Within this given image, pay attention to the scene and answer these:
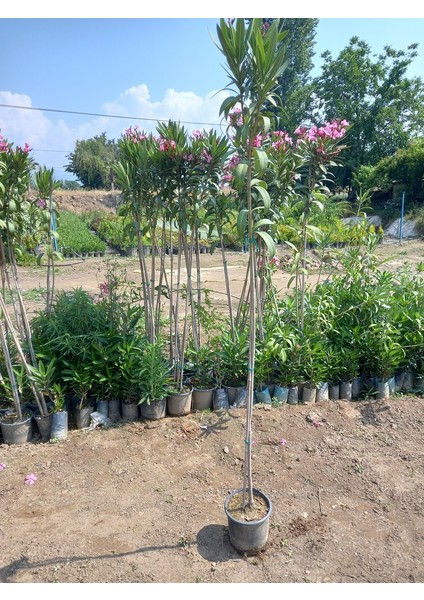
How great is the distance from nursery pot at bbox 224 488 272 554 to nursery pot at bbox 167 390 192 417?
1.12 meters

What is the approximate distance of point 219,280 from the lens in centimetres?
891

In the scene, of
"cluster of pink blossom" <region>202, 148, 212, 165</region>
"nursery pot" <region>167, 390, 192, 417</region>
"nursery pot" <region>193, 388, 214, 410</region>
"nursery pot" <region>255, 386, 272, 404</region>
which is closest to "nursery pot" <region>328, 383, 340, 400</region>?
"nursery pot" <region>255, 386, 272, 404</region>

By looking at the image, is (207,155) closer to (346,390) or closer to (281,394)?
(281,394)

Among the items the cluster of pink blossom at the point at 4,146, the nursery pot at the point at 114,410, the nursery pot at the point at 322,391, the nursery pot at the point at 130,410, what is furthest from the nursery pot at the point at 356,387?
the cluster of pink blossom at the point at 4,146

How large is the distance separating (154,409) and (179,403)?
7.9 inches

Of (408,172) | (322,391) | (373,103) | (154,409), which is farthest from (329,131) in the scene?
(373,103)

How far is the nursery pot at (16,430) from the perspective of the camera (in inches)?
115

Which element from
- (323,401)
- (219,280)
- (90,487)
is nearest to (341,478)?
(323,401)

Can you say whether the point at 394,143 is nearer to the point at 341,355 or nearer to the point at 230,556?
the point at 341,355

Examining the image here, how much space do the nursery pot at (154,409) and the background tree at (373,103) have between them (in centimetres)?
2474

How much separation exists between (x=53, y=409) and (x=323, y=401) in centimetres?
213

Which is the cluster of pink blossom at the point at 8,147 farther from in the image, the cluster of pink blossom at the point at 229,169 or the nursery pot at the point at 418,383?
the nursery pot at the point at 418,383

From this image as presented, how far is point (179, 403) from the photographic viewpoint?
3.26m

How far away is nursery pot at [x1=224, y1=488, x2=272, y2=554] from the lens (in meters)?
2.07
